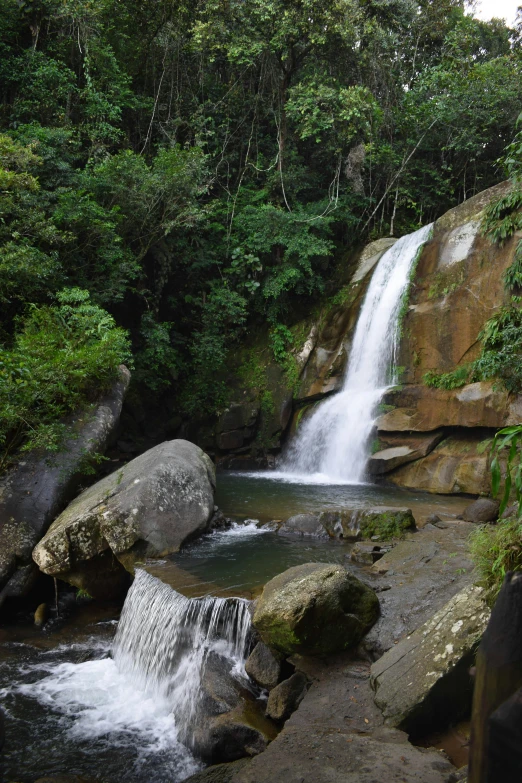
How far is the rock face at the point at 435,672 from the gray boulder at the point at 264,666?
1.05 meters

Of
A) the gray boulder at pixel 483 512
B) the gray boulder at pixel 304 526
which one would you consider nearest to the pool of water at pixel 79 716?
the gray boulder at pixel 304 526

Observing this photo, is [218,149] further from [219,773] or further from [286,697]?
[219,773]

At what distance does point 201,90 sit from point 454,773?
19.8 m

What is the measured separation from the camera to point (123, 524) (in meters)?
7.30

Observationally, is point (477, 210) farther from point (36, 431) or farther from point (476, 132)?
point (36, 431)

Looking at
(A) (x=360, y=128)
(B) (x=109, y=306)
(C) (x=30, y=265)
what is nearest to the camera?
(C) (x=30, y=265)

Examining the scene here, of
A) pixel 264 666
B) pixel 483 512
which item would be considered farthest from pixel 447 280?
pixel 264 666

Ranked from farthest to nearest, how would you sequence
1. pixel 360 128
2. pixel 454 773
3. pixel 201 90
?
pixel 201 90 → pixel 360 128 → pixel 454 773

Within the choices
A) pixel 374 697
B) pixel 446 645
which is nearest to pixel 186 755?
pixel 374 697

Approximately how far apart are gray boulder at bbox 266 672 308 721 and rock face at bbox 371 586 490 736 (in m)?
0.67

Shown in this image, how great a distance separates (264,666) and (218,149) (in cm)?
1728

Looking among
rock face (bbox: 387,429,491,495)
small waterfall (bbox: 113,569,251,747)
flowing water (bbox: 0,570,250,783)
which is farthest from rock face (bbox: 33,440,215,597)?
rock face (bbox: 387,429,491,495)

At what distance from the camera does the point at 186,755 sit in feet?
16.0

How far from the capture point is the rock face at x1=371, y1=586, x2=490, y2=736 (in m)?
3.94
